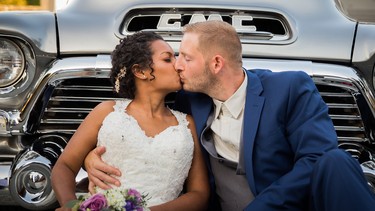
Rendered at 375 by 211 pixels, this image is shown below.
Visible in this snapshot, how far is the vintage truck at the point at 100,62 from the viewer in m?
3.13

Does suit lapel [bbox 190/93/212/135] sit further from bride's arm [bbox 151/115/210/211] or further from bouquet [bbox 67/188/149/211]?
bouquet [bbox 67/188/149/211]

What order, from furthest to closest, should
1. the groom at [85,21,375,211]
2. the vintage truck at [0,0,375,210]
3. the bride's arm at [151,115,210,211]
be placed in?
the vintage truck at [0,0,375,210]
the bride's arm at [151,115,210,211]
the groom at [85,21,375,211]

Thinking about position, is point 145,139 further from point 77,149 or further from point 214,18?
point 214,18

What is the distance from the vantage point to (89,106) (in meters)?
3.28

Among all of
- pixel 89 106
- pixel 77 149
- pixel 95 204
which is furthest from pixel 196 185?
pixel 95 204

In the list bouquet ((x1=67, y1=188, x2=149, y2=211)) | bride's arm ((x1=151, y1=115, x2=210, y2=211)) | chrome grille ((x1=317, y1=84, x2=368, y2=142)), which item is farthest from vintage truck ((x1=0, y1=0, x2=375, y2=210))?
bouquet ((x1=67, y1=188, x2=149, y2=211))

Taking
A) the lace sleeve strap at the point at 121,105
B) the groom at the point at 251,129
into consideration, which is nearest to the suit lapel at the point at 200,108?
the groom at the point at 251,129

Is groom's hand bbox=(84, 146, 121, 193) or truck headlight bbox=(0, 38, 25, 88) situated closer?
groom's hand bbox=(84, 146, 121, 193)

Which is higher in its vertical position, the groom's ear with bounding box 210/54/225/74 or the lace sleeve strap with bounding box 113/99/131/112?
the groom's ear with bounding box 210/54/225/74

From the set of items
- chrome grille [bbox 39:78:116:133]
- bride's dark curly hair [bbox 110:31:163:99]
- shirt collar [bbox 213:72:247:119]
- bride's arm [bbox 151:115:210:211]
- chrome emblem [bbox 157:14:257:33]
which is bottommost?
bride's arm [bbox 151:115:210:211]

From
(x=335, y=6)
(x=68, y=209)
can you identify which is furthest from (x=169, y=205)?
(x=335, y=6)

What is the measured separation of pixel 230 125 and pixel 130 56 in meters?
0.51

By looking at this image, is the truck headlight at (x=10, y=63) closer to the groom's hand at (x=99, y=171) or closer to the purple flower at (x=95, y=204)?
the groom's hand at (x=99, y=171)

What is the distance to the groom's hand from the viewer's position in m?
2.96
